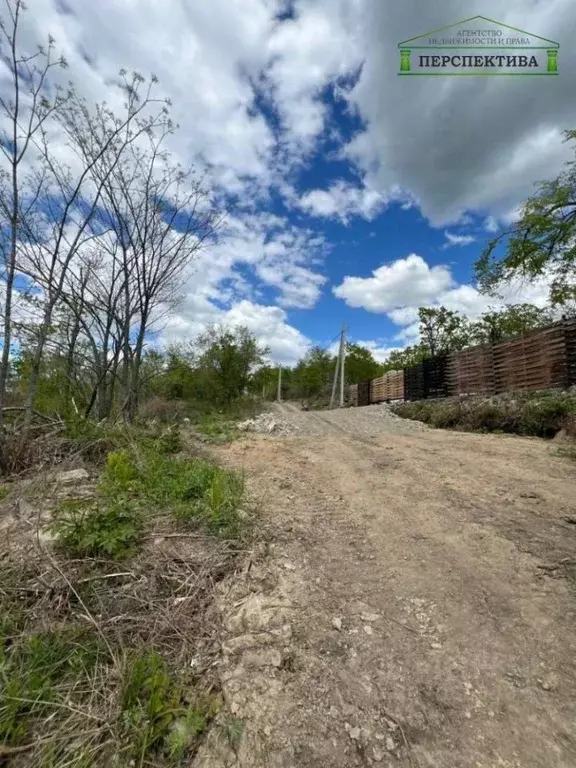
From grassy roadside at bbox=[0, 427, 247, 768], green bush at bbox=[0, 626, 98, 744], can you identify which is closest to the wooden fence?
grassy roadside at bbox=[0, 427, 247, 768]

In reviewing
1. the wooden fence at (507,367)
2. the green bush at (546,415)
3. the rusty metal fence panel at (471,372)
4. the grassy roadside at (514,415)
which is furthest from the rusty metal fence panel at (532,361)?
the green bush at (546,415)

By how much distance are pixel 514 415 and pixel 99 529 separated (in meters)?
8.35

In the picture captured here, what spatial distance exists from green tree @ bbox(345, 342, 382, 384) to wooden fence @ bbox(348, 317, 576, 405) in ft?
84.6

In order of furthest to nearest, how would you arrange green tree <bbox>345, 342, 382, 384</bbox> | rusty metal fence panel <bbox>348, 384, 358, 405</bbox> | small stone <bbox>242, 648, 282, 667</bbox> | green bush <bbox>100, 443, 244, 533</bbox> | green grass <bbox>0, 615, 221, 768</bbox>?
green tree <bbox>345, 342, 382, 384</bbox>, rusty metal fence panel <bbox>348, 384, 358, 405</bbox>, green bush <bbox>100, 443, 244, 533</bbox>, small stone <bbox>242, 648, 282, 667</bbox>, green grass <bbox>0, 615, 221, 768</bbox>

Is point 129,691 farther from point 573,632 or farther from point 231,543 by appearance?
point 573,632

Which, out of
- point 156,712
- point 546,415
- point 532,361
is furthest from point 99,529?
point 532,361

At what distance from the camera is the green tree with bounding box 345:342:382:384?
43781mm

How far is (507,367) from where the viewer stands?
10.5 m

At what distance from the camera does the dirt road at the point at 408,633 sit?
132cm

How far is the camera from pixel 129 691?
1.45 m

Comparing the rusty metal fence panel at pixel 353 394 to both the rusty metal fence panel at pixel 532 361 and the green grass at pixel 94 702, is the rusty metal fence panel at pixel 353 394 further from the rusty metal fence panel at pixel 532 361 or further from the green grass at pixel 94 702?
the green grass at pixel 94 702

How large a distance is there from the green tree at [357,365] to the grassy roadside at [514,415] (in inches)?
1303

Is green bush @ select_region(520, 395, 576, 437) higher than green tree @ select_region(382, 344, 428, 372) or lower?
lower

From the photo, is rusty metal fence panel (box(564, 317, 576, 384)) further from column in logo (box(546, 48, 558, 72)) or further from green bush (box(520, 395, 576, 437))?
column in logo (box(546, 48, 558, 72))
